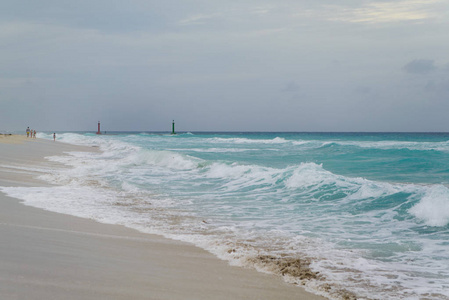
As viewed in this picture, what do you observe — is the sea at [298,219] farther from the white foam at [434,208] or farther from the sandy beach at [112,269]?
the sandy beach at [112,269]

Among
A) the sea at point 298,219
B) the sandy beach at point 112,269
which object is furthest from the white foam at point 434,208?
the sandy beach at point 112,269

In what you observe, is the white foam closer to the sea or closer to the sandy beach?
the sea

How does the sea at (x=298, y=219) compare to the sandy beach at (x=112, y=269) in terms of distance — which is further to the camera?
the sea at (x=298, y=219)

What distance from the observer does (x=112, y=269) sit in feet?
13.1

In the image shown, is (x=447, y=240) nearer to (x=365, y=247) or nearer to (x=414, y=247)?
(x=414, y=247)

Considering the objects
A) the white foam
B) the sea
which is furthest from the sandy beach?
the white foam

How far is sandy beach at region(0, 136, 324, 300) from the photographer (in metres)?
3.34

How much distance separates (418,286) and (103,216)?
5215 millimetres

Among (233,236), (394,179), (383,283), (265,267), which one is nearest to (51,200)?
(233,236)

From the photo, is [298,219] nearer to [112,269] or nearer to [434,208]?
[434,208]

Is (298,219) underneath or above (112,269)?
underneath

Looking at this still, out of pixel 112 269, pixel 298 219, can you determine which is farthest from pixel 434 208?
pixel 112 269

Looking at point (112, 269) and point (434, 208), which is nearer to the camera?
point (112, 269)

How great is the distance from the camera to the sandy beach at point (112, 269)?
3338 mm
